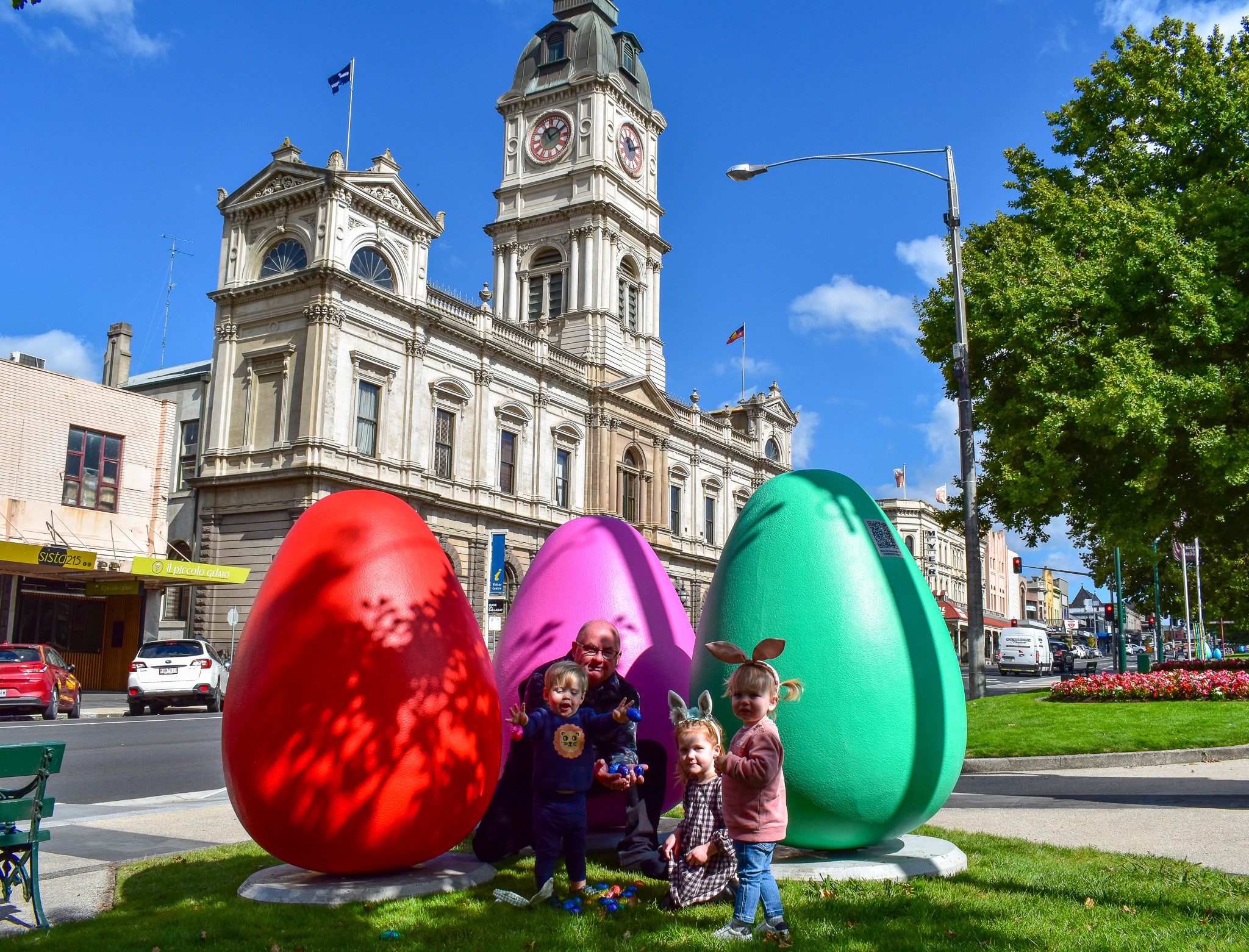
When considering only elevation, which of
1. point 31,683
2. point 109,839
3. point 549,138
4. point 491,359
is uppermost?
point 549,138

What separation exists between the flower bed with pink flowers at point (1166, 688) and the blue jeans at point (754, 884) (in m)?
16.5

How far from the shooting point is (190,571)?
29094 mm

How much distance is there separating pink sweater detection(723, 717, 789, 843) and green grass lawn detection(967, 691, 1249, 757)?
9130 millimetres

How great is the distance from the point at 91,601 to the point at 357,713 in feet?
98.0

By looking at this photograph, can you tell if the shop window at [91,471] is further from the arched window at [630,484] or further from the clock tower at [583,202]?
the arched window at [630,484]

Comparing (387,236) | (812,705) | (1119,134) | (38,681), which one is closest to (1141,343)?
(1119,134)

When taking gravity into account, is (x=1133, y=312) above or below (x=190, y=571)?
above

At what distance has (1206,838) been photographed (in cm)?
755

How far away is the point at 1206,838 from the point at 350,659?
650 centimetres

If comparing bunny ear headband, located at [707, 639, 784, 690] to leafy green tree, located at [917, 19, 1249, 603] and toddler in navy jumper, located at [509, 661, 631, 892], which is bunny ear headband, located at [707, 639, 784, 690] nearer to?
toddler in navy jumper, located at [509, 661, 631, 892]

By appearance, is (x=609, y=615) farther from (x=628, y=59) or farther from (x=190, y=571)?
(x=628, y=59)

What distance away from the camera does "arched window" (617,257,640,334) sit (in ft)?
158

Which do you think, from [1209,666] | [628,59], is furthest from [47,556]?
[628,59]

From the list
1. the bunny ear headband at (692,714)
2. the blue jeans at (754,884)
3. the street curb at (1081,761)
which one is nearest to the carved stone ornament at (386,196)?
the street curb at (1081,761)
